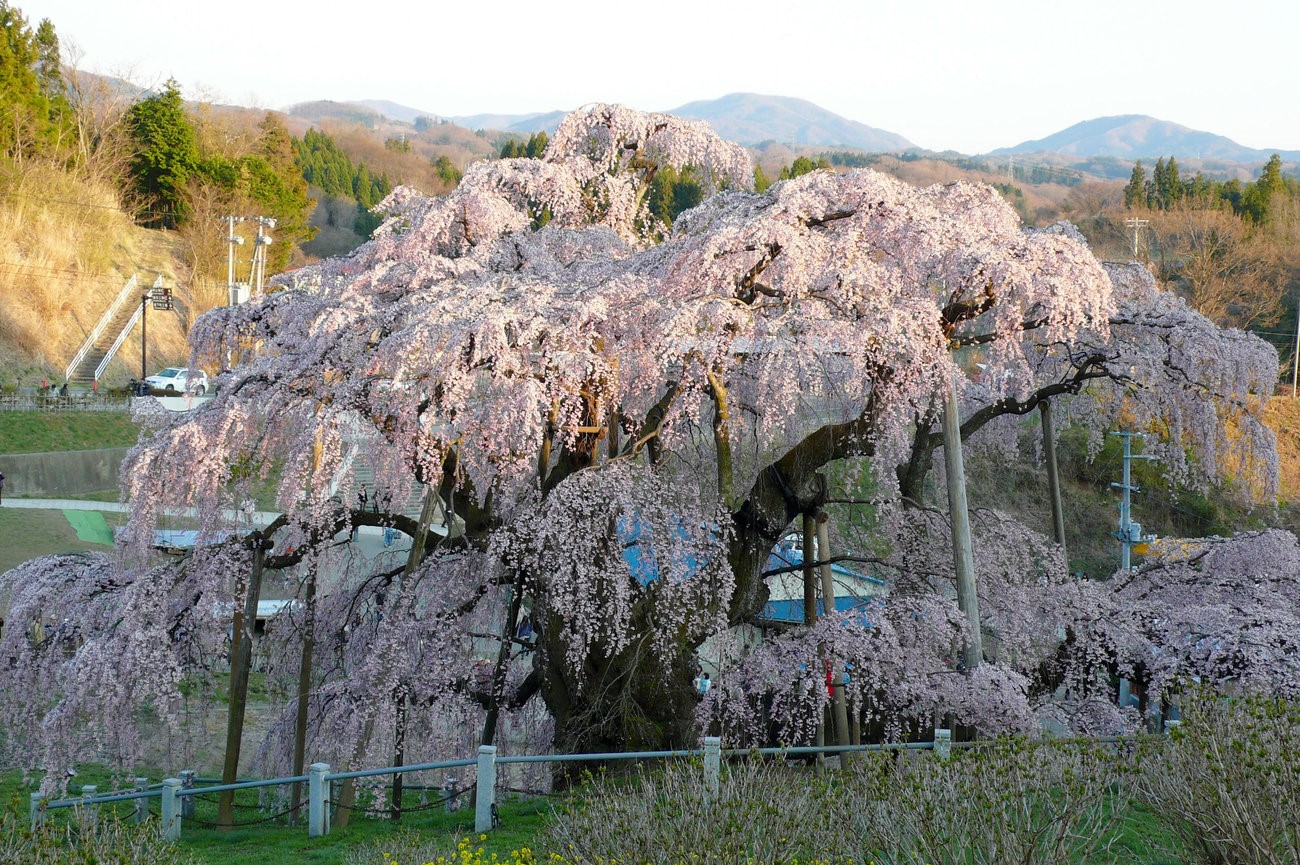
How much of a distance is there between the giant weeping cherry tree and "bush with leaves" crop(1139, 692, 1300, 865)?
486cm

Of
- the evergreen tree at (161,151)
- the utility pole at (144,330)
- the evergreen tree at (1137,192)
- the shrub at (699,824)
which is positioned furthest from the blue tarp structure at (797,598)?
the evergreen tree at (1137,192)

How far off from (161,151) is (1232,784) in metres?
59.1

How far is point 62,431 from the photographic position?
35.0 m

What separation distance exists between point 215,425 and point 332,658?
11.4ft

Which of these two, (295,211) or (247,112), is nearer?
(295,211)

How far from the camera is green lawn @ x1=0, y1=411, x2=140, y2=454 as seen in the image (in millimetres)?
33719

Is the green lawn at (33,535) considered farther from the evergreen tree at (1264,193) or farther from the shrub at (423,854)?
the evergreen tree at (1264,193)

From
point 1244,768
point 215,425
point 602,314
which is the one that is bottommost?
Result: point 1244,768

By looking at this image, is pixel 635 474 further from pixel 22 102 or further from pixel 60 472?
pixel 22 102

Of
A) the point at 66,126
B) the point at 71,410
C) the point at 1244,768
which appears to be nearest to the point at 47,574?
the point at 1244,768

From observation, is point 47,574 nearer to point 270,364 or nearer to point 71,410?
point 270,364

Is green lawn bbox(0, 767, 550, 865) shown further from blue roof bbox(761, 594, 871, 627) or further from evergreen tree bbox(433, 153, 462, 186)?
evergreen tree bbox(433, 153, 462, 186)

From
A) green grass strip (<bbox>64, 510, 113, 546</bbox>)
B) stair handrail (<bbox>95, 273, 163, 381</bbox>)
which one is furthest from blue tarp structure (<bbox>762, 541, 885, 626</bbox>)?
stair handrail (<bbox>95, 273, 163, 381</bbox>)

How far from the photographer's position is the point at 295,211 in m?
59.1
